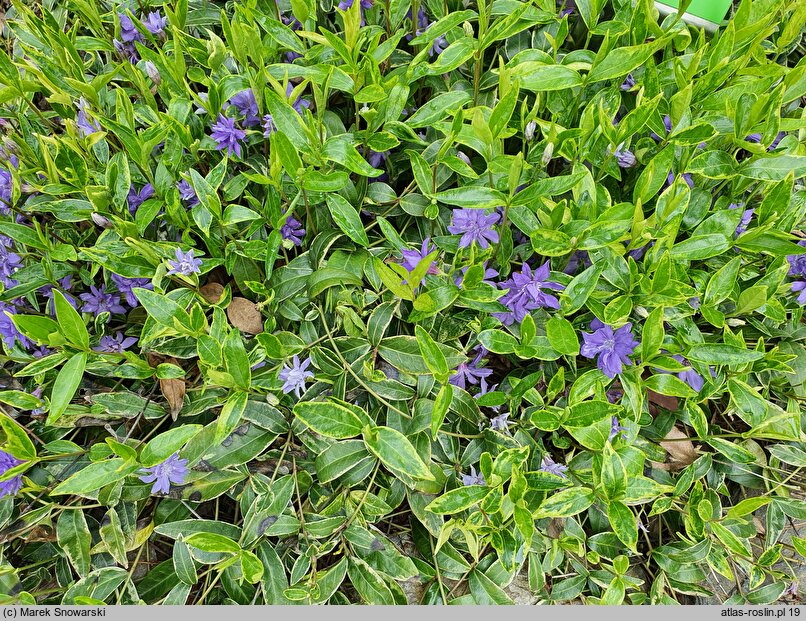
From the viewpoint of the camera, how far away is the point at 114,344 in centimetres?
142

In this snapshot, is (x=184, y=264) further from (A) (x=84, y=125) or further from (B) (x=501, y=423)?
(B) (x=501, y=423)

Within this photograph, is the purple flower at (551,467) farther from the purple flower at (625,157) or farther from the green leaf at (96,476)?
the green leaf at (96,476)

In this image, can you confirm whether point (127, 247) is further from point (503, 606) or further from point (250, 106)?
point (503, 606)

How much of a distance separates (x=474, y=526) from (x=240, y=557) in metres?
0.47

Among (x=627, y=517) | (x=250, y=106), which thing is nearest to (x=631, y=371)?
(x=627, y=517)

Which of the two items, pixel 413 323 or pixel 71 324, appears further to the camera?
pixel 413 323

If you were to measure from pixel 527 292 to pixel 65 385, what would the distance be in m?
0.94

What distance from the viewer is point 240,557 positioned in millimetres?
1143

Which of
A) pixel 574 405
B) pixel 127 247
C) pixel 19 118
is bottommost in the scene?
pixel 574 405

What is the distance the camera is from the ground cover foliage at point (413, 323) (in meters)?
1.20

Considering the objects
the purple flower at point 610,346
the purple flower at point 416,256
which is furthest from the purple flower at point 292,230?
the purple flower at point 610,346

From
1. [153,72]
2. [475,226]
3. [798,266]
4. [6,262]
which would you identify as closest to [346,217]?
[475,226]

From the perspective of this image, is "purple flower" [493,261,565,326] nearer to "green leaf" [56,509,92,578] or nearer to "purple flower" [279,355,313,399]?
"purple flower" [279,355,313,399]

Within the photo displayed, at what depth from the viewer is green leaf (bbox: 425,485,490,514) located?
116 centimetres
